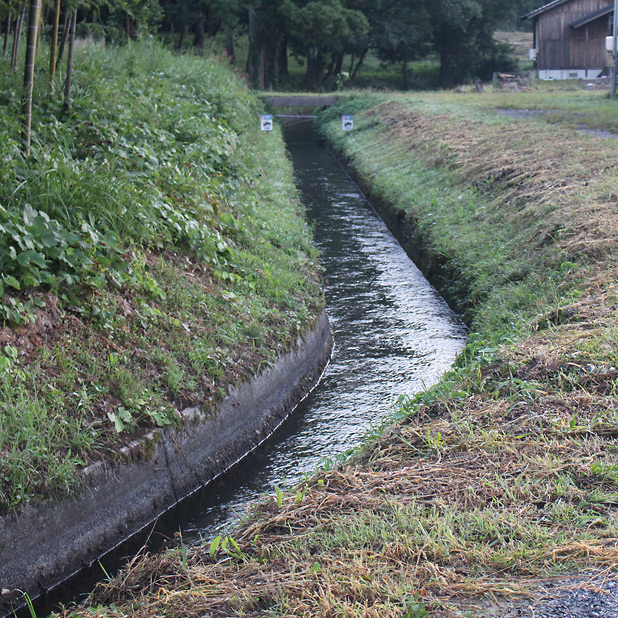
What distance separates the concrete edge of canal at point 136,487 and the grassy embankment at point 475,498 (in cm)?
65

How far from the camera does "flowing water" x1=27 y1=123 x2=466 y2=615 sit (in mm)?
5082

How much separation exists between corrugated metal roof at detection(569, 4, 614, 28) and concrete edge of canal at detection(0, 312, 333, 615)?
117 ft

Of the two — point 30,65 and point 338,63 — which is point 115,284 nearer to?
point 30,65

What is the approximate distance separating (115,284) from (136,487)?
1708 mm

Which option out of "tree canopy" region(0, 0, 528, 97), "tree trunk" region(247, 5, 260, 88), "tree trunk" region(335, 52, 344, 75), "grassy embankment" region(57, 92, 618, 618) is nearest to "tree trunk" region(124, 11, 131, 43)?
"grassy embankment" region(57, 92, 618, 618)

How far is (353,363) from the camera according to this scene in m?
7.32

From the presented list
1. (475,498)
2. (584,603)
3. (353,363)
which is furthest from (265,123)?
(584,603)

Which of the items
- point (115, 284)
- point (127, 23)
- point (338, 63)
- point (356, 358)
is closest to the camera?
point (115, 284)

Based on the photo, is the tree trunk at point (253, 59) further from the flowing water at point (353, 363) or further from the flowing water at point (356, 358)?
the flowing water at point (353, 363)

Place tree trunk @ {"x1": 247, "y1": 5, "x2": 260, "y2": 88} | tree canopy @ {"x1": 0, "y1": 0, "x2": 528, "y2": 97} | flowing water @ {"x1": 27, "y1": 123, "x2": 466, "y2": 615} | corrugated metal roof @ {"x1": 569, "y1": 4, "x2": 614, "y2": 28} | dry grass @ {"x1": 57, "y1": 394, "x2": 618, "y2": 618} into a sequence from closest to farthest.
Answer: dry grass @ {"x1": 57, "y1": 394, "x2": 618, "y2": 618} → flowing water @ {"x1": 27, "y1": 123, "x2": 466, "y2": 615} → tree canopy @ {"x1": 0, "y1": 0, "x2": 528, "y2": 97} → corrugated metal roof @ {"x1": 569, "y1": 4, "x2": 614, "y2": 28} → tree trunk @ {"x1": 247, "y1": 5, "x2": 260, "y2": 88}

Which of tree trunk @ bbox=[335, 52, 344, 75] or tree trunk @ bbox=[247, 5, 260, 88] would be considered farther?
tree trunk @ bbox=[335, 52, 344, 75]

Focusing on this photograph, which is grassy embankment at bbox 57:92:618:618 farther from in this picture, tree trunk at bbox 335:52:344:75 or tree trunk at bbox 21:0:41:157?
tree trunk at bbox 335:52:344:75

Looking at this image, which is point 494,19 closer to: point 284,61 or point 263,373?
point 284,61

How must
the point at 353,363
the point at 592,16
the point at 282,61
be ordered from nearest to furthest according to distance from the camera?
the point at 353,363
the point at 592,16
the point at 282,61
